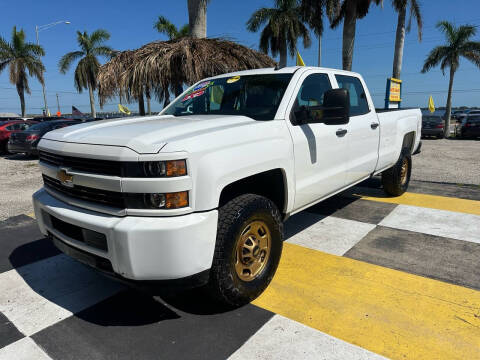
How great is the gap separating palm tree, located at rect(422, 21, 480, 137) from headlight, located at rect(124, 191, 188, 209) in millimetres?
23273

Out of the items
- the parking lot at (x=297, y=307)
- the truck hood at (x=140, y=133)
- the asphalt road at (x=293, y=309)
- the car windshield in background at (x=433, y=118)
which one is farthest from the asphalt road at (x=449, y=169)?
the car windshield in background at (x=433, y=118)

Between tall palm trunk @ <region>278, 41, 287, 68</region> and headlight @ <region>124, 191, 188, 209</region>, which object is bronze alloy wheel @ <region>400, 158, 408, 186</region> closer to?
headlight @ <region>124, 191, 188, 209</region>

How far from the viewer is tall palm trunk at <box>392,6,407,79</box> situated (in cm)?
1962

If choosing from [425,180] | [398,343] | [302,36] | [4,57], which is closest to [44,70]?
[4,57]

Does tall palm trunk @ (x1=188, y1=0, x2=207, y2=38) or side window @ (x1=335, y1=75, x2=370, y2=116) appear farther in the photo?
tall palm trunk @ (x1=188, y1=0, x2=207, y2=38)

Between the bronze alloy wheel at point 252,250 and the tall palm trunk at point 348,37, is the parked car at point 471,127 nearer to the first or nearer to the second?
Answer: the tall palm trunk at point 348,37

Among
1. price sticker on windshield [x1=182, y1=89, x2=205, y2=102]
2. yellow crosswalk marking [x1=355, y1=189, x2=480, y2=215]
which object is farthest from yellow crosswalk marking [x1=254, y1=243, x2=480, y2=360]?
yellow crosswalk marking [x1=355, y1=189, x2=480, y2=215]

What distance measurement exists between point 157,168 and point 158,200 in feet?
0.64

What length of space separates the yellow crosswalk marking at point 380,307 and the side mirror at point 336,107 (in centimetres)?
143

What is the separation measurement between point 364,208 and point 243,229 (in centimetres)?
333

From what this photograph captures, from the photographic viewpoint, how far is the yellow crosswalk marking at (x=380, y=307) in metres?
2.23

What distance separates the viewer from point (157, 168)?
205cm

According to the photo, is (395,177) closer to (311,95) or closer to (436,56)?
(311,95)

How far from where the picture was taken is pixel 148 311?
265 cm
